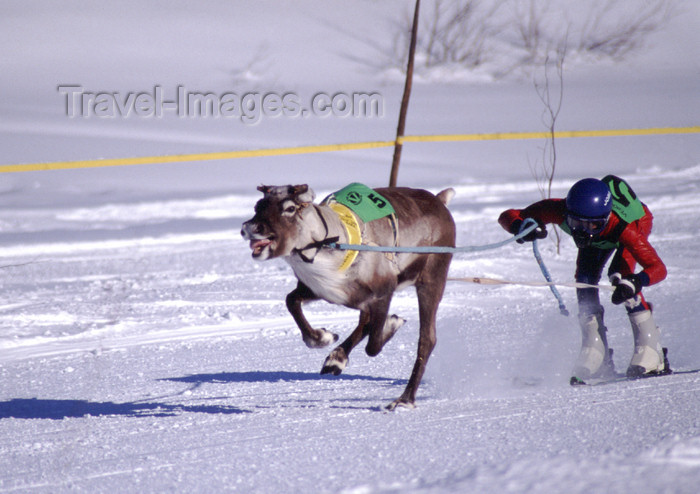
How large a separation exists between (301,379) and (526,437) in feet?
7.16

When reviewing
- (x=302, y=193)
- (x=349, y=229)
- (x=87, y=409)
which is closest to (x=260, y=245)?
(x=302, y=193)

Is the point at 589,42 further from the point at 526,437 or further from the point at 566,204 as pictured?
the point at 526,437

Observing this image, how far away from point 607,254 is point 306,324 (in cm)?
216

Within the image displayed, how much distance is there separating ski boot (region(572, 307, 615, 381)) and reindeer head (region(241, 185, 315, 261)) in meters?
2.29

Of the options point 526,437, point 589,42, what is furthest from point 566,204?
point 589,42

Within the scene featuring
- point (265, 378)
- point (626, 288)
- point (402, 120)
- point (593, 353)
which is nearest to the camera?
point (626, 288)

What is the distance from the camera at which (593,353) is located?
18.2ft

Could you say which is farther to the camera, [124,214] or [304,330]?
[124,214]

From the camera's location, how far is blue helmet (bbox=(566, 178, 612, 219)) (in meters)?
5.02

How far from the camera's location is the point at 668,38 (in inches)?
1085

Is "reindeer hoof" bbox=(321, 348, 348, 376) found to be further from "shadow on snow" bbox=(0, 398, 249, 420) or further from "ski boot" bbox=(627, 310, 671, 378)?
"ski boot" bbox=(627, 310, 671, 378)

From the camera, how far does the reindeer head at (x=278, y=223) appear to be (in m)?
4.11

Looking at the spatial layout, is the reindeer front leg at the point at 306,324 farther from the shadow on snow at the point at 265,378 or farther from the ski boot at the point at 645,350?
the ski boot at the point at 645,350

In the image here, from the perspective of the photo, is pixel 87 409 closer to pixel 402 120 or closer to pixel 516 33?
pixel 402 120
